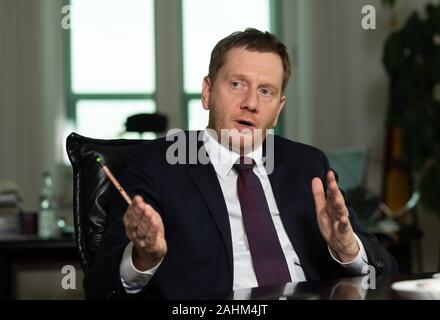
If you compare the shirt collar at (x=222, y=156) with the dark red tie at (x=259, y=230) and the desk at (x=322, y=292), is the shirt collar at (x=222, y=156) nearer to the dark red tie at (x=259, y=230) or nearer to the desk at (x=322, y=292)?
the dark red tie at (x=259, y=230)

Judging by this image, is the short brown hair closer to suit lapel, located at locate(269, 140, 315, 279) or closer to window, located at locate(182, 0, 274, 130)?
suit lapel, located at locate(269, 140, 315, 279)

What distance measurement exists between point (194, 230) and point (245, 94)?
38 cm

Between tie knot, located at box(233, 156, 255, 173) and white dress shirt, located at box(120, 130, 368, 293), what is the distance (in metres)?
0.02

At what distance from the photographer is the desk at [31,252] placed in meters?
2.82

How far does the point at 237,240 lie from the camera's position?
5.46ft

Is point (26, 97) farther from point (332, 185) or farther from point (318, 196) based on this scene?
point (332, 185)

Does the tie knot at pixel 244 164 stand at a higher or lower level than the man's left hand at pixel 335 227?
higher

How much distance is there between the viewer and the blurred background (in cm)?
432

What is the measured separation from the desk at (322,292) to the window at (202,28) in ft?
12.4

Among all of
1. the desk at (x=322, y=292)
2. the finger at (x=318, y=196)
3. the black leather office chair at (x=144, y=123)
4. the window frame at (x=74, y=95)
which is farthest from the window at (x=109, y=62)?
the desk at (x=322, y=292)

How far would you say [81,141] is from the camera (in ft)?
5.80

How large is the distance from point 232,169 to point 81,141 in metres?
0.37
